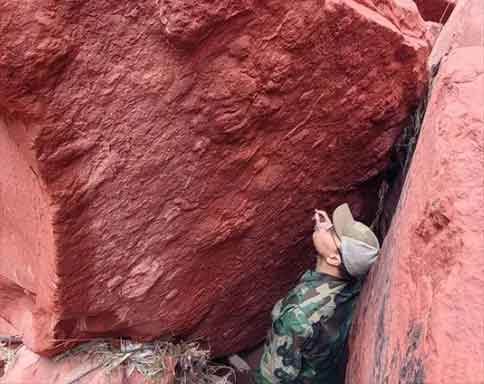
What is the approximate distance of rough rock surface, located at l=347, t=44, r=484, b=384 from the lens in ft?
3.22

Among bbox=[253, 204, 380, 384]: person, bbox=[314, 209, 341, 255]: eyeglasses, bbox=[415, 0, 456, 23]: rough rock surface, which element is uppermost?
bbox=[415, 0, 456, 23]: rough rock surface

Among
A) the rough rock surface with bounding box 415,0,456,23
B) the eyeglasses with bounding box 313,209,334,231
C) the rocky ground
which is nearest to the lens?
the rocky ground

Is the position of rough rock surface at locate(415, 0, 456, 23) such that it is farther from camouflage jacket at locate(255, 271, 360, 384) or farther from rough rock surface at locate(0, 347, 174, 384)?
rough rock surface at locate(0, 347, 174, 384)

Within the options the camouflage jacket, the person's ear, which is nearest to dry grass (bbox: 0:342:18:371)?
the camouflage jacket

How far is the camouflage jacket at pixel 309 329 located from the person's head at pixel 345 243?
0.08 meters

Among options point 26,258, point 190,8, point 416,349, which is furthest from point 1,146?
point 416,349

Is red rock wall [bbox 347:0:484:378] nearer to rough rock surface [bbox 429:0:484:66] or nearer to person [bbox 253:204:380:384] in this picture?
rough rock surface [bbox 429:0:484:66]

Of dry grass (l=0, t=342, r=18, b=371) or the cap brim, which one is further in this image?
dry grass (l=0, t=342, r=18, b=371)

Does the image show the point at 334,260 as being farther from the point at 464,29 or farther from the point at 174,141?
the point at 464,29

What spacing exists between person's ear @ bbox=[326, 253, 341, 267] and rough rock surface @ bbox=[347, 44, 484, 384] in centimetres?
28

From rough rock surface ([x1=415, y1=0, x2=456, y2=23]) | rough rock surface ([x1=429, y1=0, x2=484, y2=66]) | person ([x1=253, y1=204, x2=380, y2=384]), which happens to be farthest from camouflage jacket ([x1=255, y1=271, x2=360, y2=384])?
rough rock surface ([x1=415, y1=0, x2=456, y2=23])

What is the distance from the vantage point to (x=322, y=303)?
1813mm

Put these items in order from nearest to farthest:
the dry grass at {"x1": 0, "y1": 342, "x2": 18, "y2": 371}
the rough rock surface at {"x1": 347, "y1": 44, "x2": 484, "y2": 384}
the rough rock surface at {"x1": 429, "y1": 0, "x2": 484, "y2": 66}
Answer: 1. the rough rock surface at {"x1": 347, "y1": 44, "x2": 484, "y2": 384}
2. the rough rock surface at {"x1": 429, "y1": 0, "x2": 484, "y2": 66}
3. the dry grass at {"x1": 0, "y1": 342, "x2": 18, "y2": 371}

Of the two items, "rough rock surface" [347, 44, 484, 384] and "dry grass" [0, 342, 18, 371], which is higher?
"rough rock surface" [347, 44, 484, 384]
